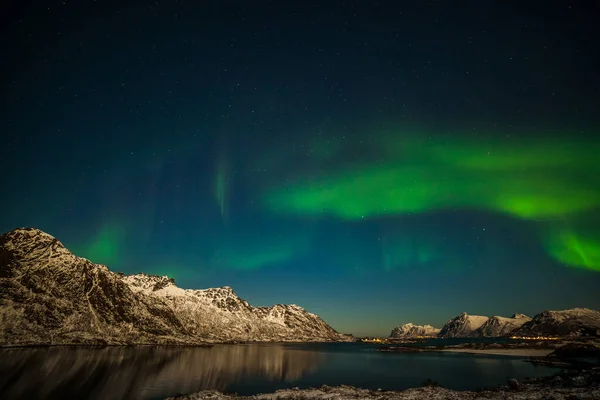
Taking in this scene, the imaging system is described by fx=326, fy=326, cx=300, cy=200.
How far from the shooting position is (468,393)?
48094mm

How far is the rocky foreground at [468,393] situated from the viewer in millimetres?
41625

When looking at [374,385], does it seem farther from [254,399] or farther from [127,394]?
[127,394]

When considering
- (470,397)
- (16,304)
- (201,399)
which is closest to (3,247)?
(16,304)

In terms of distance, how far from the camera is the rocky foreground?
4162 centimetres


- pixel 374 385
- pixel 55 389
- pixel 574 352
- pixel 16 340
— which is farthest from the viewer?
pixel 16 340

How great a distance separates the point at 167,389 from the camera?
52.6 m


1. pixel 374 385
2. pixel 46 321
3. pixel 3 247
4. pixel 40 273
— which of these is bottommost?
pixel 374 385

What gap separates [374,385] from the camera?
6344cm

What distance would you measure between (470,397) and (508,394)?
220 inches

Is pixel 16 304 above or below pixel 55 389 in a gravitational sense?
above

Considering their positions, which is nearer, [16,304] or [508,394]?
[508,394]

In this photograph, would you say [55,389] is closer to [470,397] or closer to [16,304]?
[470,397]

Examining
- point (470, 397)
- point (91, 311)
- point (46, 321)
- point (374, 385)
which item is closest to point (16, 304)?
point (46, 321)

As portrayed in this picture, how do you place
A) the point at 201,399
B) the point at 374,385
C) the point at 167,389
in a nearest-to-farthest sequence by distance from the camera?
1. the point at 201,399
2. the point at 167,389
3. the point at 374,385
